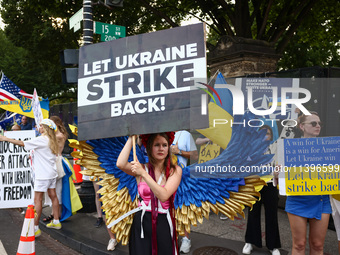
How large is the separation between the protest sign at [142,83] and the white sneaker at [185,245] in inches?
103

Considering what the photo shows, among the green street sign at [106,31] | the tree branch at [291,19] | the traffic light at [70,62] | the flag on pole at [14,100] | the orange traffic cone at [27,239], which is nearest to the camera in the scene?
the orange traffic cone at [27,239]

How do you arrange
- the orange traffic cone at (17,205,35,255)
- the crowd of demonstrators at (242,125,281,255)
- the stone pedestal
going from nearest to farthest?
the orange traffic cone at (17,205,35,255) < the crowd of demonstrators at (242,125,281,255) < the stone pedestal

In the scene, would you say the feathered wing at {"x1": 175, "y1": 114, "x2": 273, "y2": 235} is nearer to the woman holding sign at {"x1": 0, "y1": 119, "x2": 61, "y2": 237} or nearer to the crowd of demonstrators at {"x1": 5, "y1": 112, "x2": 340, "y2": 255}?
the crowd of demonstrators at {"x1": 5, "y1": 112, "x2": 340, "y2": 255}

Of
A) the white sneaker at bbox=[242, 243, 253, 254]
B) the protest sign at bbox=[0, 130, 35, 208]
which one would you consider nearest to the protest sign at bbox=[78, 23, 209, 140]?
the white sneaker at bbox=[242, 243, 253, 254]

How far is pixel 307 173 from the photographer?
10.6ft

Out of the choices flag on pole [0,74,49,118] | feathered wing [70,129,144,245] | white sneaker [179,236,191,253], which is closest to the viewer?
feathered wing [70,129,144,245]

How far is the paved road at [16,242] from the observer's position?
511cm

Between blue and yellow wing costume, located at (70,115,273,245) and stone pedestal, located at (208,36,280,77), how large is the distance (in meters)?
7.55

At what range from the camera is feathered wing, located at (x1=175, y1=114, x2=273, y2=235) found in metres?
2.82

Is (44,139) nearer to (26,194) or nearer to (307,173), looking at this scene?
(26,194)

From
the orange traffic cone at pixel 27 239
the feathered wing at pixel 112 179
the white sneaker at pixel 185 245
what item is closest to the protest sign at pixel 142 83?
the feathered wing at pixel 112 179

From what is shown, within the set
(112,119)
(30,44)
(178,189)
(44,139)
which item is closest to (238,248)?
(178,189)

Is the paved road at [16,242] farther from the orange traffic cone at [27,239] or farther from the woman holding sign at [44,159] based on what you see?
the orange traffic cone at [27,239]

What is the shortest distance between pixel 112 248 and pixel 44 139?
212 centimetres
